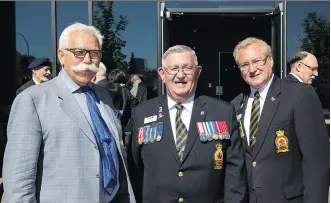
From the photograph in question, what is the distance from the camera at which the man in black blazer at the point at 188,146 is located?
2391 millimetres

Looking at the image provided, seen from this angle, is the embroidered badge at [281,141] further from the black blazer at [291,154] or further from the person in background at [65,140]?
the person in background at [65,140]

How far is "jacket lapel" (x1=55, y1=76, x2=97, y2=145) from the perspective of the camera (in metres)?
2.24

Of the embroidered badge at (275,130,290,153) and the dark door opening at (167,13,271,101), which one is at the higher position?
the dark door opening at (167,13,271,101)

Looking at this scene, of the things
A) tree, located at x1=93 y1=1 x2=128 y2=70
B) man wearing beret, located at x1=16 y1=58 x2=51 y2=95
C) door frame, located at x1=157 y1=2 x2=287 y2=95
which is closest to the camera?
man wearing beret, located at x1=16 y1=58 x2=51 y2=95

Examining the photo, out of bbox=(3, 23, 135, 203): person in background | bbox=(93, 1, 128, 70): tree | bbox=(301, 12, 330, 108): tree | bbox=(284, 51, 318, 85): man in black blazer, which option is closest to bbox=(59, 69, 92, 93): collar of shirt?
bbox=(3, 23, 135, 203): person in background

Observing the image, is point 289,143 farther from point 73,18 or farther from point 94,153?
point 73,18

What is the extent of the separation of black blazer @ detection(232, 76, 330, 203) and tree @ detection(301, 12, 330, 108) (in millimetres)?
5492

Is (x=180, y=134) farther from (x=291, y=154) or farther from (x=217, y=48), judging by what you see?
(x=217, y=48)

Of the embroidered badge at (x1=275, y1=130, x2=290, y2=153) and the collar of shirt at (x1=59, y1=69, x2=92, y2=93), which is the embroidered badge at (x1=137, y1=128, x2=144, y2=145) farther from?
the embroidered badge at (x1=275, y1=130, x2=290, y2=153)

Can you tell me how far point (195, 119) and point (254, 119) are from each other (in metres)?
0.45

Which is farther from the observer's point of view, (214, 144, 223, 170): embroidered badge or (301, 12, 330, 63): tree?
(301, 12, 330, 63): tree

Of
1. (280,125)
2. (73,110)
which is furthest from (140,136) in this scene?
(280,125)

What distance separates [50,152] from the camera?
85.7 inches

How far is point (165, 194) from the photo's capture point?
2.41 m
